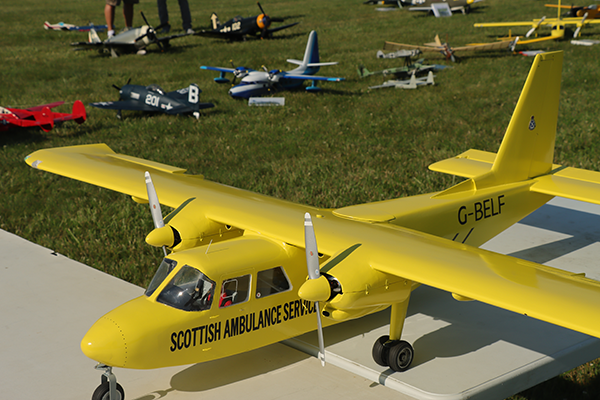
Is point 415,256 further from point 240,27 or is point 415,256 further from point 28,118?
point 240,27

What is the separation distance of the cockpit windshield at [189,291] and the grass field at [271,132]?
12.5 feet

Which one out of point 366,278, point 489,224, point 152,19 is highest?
point 152,19

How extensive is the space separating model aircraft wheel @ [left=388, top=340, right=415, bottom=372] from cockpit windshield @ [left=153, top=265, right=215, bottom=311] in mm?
2490

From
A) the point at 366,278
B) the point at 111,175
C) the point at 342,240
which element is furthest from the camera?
the point at 111,175

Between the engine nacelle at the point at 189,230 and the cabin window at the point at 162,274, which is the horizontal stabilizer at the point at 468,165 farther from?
the cabin window at the point at 162,274

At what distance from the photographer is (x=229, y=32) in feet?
127

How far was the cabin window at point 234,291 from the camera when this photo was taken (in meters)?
7.07

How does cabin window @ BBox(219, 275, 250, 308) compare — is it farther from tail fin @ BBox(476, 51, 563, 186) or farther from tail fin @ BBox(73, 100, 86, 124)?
tail fin @ BBox(73, 100, 86, 124)

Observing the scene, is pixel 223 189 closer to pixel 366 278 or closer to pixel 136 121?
pixel 366 278

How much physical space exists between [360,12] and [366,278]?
50940 mm

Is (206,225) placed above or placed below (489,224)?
above

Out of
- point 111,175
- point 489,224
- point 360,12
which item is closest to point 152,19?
point 360,12

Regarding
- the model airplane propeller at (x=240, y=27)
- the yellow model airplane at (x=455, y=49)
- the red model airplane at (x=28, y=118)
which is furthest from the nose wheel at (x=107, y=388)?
the model airplane propeller at (x=240, y=27)

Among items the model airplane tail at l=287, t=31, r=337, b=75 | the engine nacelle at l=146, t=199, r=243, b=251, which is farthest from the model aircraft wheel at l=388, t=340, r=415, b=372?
the model airplane tail at l=287, t=31, r=337, b=75
